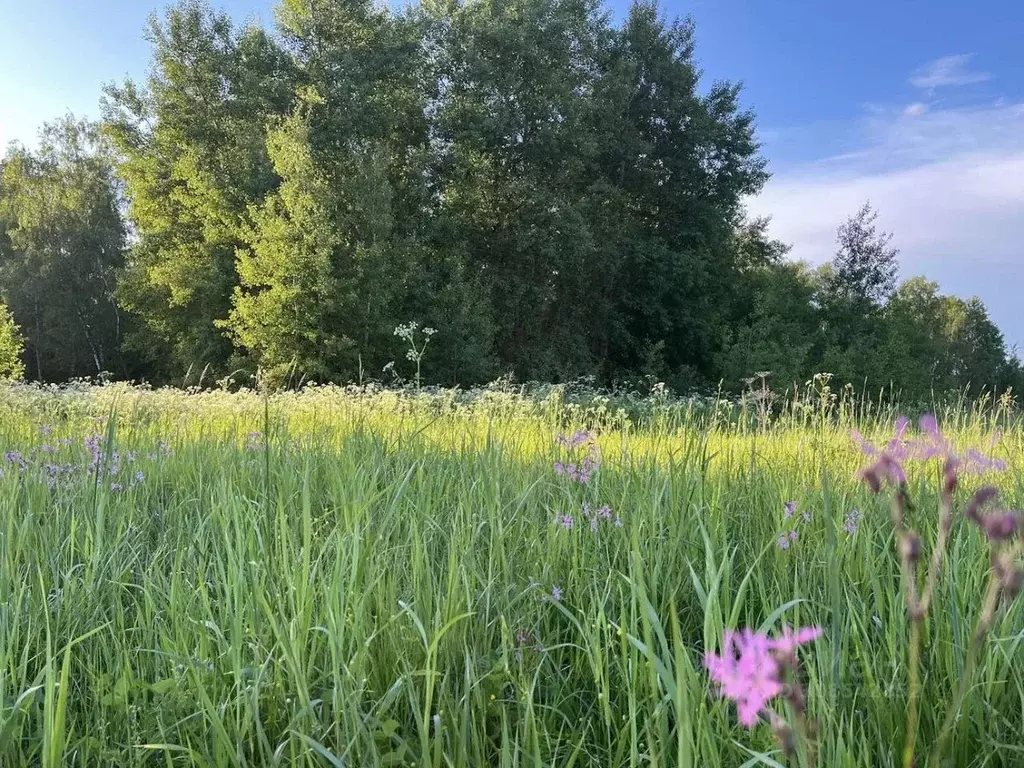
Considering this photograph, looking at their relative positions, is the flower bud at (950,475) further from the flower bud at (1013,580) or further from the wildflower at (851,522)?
the wildflower at (851,522)

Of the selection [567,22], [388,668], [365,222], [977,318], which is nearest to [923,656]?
[388,668]

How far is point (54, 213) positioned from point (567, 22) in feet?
65.4

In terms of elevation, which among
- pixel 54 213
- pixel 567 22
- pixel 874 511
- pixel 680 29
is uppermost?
pixel 680 29

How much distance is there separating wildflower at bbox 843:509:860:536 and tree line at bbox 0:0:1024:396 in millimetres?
13106

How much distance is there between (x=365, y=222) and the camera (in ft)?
52.1

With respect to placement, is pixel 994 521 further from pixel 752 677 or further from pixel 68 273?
pixel 68 273

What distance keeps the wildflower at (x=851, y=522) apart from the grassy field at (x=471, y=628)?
0.01m

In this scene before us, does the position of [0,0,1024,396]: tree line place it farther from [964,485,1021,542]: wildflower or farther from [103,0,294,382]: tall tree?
[964,485,1021,542]: wildflower

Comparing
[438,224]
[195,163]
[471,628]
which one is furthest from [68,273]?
[471,628]

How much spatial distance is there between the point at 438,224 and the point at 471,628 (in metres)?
18.1

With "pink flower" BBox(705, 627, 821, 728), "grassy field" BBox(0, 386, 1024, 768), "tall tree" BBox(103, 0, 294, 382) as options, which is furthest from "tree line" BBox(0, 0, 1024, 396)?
"pink flower" BBox(705, 627, 821, 728)

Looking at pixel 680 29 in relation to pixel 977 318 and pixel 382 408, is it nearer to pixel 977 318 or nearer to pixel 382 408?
pixel 382 408

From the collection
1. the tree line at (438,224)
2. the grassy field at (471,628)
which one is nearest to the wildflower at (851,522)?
the grassy field at (471,628)

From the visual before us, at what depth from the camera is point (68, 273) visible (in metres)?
25.0
